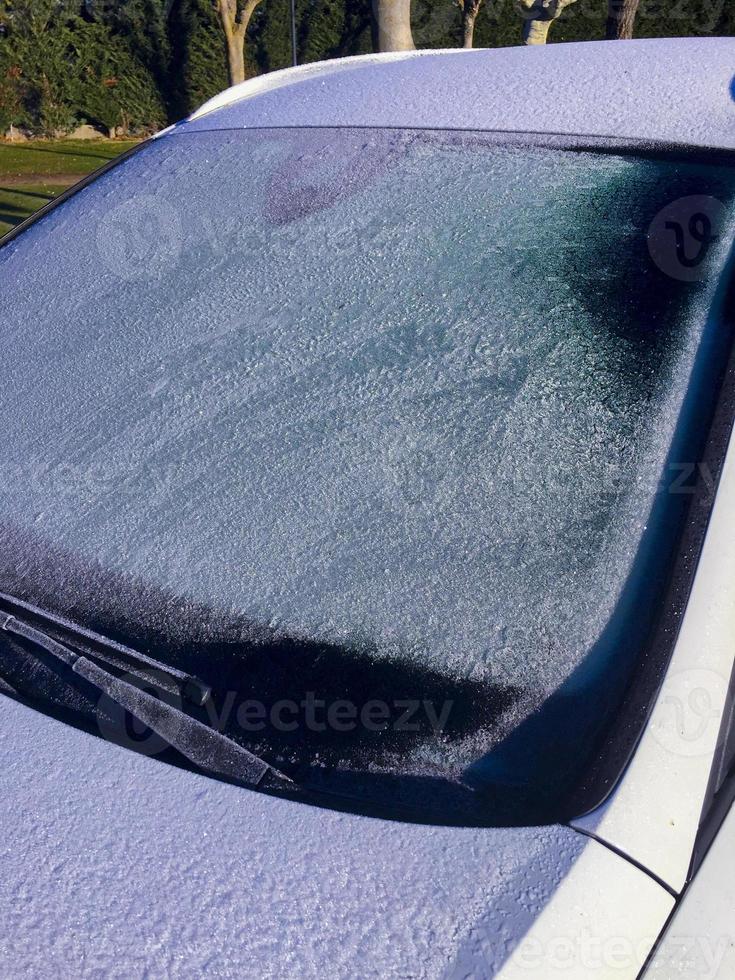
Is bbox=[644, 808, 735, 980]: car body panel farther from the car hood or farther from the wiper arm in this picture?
the wiper arm

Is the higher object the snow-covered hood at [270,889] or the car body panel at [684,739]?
the car body panel at [684,739]

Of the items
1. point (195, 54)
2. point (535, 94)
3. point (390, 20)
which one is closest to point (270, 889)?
point (535, 94)

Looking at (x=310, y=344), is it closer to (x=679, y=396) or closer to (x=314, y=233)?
(x=314, y=233)

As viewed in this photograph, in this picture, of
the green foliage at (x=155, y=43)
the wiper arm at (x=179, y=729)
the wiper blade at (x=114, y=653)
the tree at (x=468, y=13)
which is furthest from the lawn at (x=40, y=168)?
the wiper arm at (x=179, y=729)

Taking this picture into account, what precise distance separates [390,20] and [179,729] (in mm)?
7655

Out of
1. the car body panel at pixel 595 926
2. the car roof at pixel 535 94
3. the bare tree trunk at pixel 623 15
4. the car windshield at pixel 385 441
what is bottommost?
the bare tree trunk at pixel 623 15

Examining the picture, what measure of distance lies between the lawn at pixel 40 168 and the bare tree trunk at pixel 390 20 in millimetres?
2550

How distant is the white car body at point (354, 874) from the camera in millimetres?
948

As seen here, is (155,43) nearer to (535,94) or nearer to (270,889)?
(535,94)

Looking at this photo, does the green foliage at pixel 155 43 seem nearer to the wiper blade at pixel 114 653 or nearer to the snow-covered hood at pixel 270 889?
the wiper blade at pixel 114 653

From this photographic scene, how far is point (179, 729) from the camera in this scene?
121 centimetres

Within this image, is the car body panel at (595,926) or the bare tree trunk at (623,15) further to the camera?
the bare tree trunk at (623,15)

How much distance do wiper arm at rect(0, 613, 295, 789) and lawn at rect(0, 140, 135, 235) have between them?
812 cm

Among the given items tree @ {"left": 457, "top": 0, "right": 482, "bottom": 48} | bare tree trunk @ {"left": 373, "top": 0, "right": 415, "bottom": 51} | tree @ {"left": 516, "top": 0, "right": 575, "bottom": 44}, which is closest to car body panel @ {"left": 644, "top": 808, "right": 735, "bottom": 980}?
bare tree trunk @ {"left": 373, "top": 0, "right": 415, "bottom": 51}
